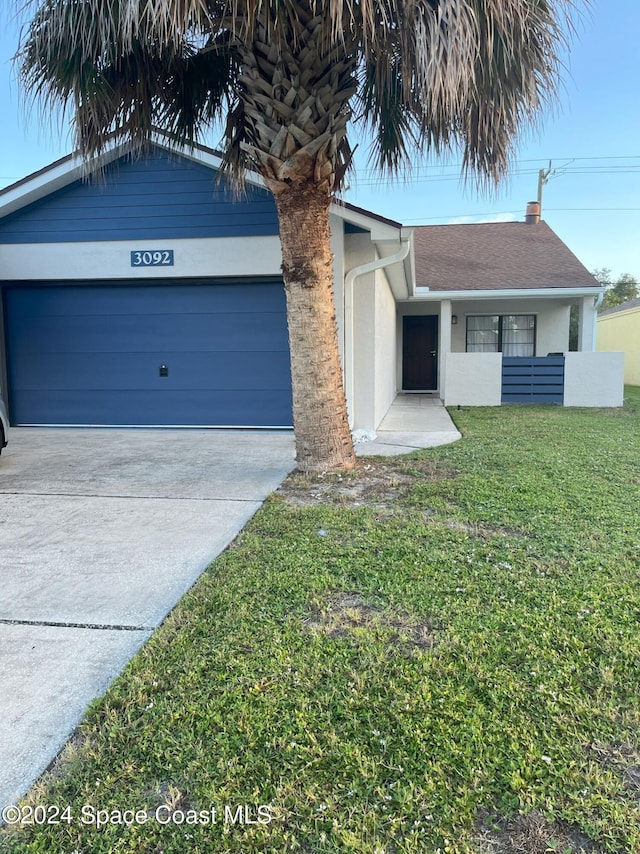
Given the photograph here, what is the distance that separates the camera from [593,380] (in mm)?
12211

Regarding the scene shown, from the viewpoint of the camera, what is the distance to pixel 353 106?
6324 mm

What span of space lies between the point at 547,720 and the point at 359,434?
634cm

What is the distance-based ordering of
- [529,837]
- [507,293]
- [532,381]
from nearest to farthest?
1. [529,837]
2. [532,381]
3. [507,293]

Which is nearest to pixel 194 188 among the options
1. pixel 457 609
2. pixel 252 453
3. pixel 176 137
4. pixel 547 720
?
pixel 176 137

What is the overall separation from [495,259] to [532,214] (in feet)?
13.4

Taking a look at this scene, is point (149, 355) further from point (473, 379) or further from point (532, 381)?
point (532, 381)

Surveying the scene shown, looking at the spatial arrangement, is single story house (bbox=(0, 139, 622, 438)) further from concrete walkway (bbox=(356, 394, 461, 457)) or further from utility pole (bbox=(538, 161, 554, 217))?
utility pole (bbox=(538, 161, 554, 217))

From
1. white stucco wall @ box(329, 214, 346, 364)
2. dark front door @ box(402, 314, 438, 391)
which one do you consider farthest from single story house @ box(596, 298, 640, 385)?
white stucco wall @ box(329, 214, 346, 364)

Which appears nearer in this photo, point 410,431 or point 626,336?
point 410,431

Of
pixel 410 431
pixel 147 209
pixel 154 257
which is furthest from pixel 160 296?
pixel 410 431

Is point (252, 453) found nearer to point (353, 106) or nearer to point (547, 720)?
point (353, 106)

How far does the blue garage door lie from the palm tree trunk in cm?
316

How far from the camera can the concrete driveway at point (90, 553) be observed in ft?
7.61

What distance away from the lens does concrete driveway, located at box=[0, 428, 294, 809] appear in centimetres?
232
